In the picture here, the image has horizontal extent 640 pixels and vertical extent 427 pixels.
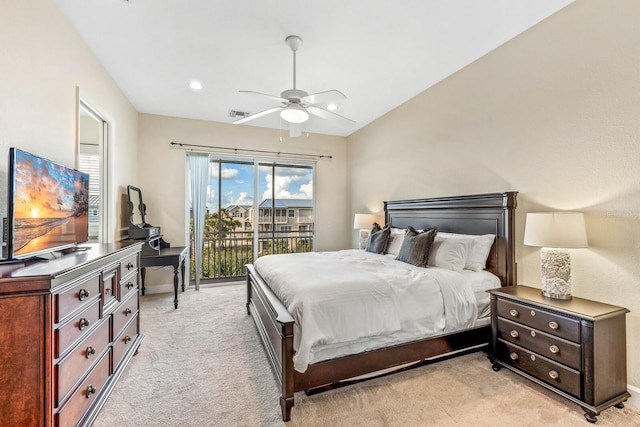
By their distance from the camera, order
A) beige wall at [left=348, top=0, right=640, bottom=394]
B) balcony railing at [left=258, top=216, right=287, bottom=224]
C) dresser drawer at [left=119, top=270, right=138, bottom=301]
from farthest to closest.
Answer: balcony railing at [left=258, top=216, right=287, bottom=224] → dresser drawer at [left=119, top=270, right=138, bottom=301] → beige wall at [left=348, top=0, right=640, bottom=394]

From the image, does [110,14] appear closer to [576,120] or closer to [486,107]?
[486,107]

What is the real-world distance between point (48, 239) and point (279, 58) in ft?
8.59

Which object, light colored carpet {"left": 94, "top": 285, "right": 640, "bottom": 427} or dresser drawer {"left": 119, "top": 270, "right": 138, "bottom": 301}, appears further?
dresser drawer {"left": 119, "top": 270, "right": 138, "bottom": 301}

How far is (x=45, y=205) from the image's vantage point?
5.98 feet

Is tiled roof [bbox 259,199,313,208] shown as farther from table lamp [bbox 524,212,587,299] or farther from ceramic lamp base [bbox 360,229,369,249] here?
table lamp [bbox 524,212,587,299]

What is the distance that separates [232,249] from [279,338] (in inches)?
150

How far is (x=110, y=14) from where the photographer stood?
2.42 metres

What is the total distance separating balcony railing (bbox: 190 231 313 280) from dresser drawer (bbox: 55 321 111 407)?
3.28 metres

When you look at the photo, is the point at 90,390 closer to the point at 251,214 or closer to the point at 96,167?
the point at 96,167

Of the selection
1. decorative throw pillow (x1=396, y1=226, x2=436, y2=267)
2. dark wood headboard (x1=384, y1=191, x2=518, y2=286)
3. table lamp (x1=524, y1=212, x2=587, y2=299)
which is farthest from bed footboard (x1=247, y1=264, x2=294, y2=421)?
dark wood headboard (x1=384, y1=191, x2=518, y2=286)

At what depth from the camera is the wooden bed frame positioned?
1.90 meters

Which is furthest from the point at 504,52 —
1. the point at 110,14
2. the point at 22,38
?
the point at 22,38

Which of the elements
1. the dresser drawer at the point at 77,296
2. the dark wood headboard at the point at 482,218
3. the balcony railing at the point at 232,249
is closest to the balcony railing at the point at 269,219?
the balcony railing at the point at 232,249

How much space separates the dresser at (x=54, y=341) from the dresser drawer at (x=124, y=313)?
0.18m
